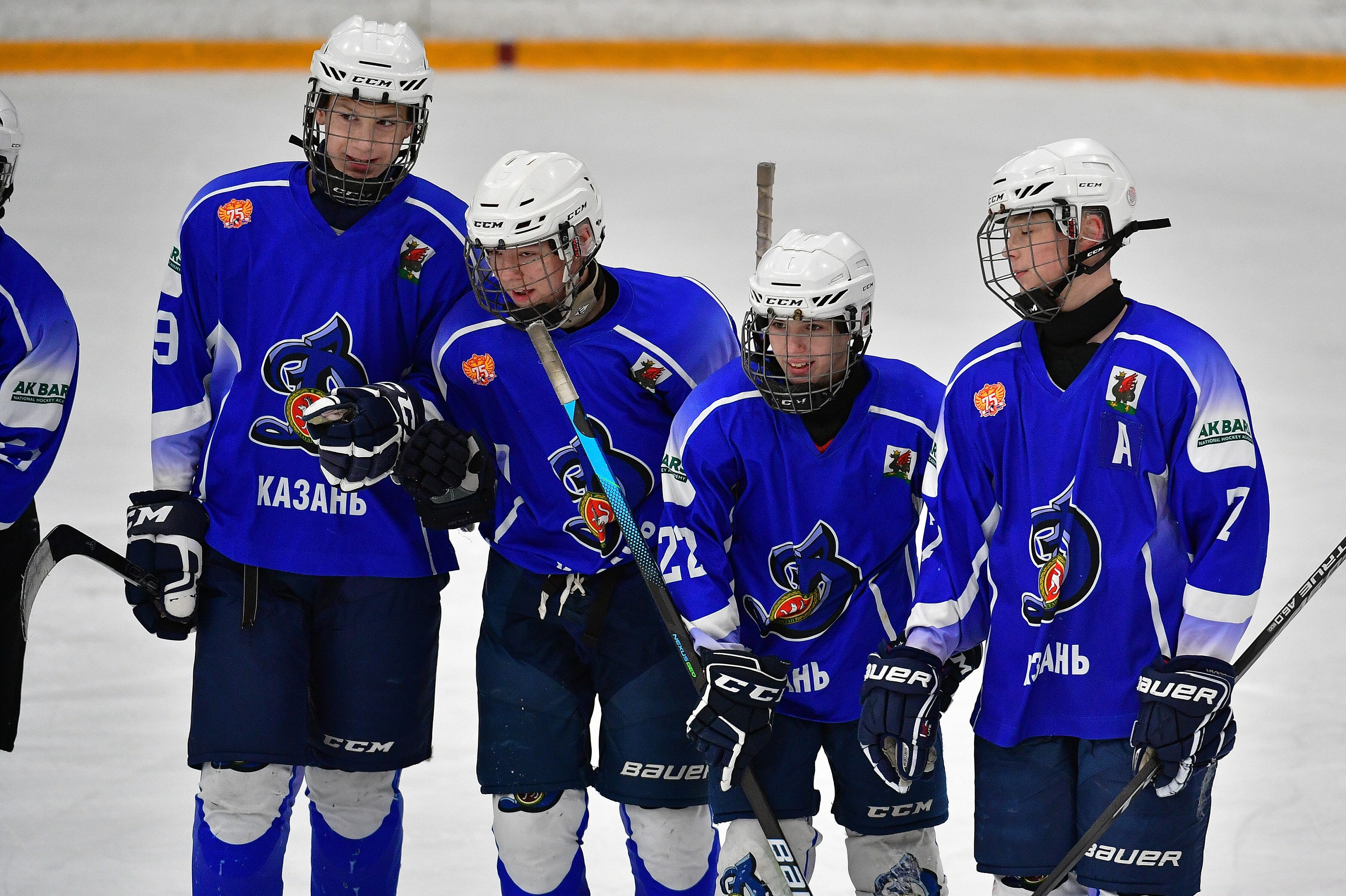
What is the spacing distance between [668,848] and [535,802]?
0.73 feet

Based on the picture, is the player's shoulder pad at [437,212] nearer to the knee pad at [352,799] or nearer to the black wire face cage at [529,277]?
the black wire face cage at [529,277]

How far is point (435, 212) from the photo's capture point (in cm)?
275

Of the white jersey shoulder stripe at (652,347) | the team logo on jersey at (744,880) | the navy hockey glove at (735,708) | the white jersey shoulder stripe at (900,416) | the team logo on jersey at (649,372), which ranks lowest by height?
the team logo on jersey at (744,880)

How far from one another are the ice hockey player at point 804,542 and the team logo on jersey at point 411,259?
20.2 inches

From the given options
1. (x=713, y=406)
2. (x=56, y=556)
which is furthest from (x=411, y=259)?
(x=56, y=556)

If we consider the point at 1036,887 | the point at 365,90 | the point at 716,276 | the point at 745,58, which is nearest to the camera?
the point at 1036,887

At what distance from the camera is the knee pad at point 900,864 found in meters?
2.54

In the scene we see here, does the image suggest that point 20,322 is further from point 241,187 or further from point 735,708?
point 735,708

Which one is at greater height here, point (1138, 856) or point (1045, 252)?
point (1045, 252)

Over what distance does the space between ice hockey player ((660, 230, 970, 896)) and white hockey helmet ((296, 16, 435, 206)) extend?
2.01 feet

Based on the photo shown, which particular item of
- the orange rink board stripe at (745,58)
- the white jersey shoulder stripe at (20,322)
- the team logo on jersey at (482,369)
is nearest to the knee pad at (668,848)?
the team logo on jersey at (482,369)

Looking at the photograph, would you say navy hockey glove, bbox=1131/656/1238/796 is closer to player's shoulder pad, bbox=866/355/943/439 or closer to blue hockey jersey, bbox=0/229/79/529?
player's shoulder pad, bbox=866/355/943/439

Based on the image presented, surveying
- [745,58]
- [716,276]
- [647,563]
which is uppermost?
[745,58]

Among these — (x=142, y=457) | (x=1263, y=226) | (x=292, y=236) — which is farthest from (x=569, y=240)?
(x=1263, y=226)
